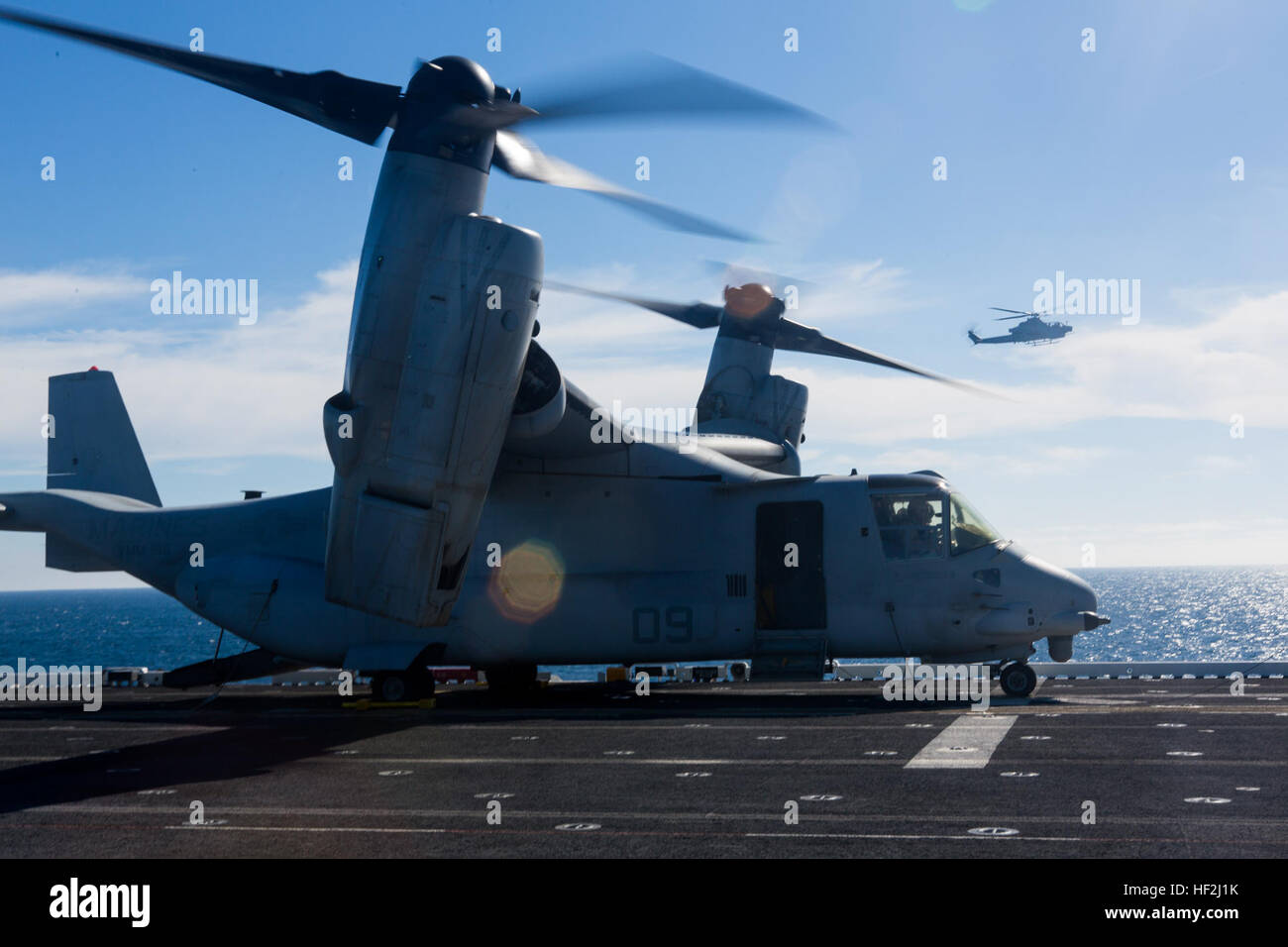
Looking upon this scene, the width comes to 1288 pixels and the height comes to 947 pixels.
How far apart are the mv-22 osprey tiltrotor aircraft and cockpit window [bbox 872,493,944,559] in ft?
0.13

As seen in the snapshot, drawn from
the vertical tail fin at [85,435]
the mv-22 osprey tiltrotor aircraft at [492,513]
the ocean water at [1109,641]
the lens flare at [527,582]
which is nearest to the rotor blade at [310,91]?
the mv-22 osprey tiltrotor aircraft at [492,513]

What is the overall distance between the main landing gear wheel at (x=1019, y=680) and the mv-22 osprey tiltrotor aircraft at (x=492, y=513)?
0.05 meters

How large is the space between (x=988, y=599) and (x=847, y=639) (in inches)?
98.8

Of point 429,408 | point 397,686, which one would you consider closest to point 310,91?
point 429,408

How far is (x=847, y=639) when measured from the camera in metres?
20.5

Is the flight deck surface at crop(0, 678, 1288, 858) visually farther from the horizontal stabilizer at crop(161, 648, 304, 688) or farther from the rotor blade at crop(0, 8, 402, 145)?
the rotor blade at crop(0, 8, 402, 145)

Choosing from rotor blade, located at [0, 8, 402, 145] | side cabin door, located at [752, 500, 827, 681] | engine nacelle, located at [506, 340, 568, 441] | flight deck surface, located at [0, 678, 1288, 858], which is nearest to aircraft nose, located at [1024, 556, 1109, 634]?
flight deck surface, located at [0, 678, 1288, 858]

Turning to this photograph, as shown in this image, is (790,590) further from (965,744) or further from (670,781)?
(670,781)

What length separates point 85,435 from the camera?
2566 centimetres

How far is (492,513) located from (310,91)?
27.6 ft

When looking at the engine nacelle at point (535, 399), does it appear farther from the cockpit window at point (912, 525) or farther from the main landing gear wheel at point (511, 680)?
the main landing gear wheel at point (511, 680)

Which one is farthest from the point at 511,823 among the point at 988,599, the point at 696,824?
the point at 988,599

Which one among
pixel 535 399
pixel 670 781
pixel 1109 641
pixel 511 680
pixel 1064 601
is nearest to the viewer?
pixel 670 781
